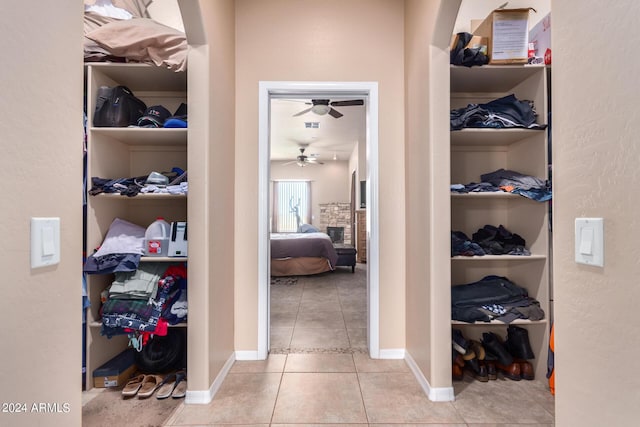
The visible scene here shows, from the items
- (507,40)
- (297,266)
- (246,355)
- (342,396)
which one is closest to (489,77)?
(507,40)

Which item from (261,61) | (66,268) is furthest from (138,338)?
(261,61)

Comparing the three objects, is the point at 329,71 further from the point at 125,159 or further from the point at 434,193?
the point at 125,159

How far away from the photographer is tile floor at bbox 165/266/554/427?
168 cm

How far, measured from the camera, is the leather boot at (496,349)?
2.12 metres

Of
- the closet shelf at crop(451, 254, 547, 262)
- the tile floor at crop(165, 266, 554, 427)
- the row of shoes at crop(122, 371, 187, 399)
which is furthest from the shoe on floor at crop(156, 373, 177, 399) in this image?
the closet shelf at crop(451, 254, 547, 262)

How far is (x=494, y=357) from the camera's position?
7.18 ft

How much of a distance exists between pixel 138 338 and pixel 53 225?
5.13 ft

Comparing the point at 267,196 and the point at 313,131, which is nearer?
the point at 267,196

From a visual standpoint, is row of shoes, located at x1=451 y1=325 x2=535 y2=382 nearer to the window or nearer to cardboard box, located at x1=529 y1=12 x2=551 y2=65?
cardboard box, located at x1=529 y1=12 x2=551 y2=65

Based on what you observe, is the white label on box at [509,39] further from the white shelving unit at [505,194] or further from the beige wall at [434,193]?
the beige wall at [434,193]

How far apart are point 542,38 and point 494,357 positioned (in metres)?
2.36

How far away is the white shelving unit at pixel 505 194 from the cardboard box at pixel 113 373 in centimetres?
231

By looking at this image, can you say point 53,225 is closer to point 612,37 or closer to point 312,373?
point 612,37

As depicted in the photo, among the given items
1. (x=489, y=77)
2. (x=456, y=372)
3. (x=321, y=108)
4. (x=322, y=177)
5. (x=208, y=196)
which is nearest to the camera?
(x=208, y=196)
